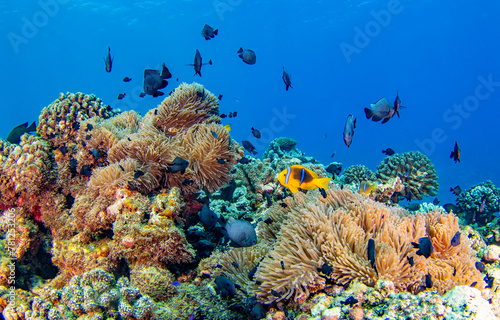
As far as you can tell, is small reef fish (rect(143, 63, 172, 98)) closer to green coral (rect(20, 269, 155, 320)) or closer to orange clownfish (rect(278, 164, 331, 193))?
orange clownfish (rect(278, 164, 331, 193))

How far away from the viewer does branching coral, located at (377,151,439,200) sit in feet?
24.8

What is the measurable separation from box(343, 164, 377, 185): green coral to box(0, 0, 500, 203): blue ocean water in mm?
32349

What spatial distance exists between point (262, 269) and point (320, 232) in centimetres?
71

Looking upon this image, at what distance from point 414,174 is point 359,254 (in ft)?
21.2

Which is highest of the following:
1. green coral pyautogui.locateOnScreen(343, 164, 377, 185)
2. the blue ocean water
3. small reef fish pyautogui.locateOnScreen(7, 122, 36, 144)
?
the blue ocean water

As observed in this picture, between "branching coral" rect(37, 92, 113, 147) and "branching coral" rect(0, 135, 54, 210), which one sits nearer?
"branching coral" rect(0, 135, 54, 210)

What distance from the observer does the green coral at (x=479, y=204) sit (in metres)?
8.34

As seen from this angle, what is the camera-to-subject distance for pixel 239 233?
3.05 m

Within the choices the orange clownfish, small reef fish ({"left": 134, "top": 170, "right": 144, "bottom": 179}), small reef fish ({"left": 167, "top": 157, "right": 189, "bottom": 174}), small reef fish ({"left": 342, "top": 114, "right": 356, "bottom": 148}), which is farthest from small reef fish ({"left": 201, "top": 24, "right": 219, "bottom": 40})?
the orange clownfish

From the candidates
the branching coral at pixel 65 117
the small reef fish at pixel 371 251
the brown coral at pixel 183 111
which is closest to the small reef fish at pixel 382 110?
the small reef fish at pixel 371 251

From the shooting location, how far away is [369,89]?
105688 millimetres

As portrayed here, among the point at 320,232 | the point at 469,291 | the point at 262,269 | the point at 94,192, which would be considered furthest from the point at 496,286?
the point at 94,192

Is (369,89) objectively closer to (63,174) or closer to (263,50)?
(263,50)

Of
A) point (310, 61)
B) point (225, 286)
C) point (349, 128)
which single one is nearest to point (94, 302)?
point (225, 286)
